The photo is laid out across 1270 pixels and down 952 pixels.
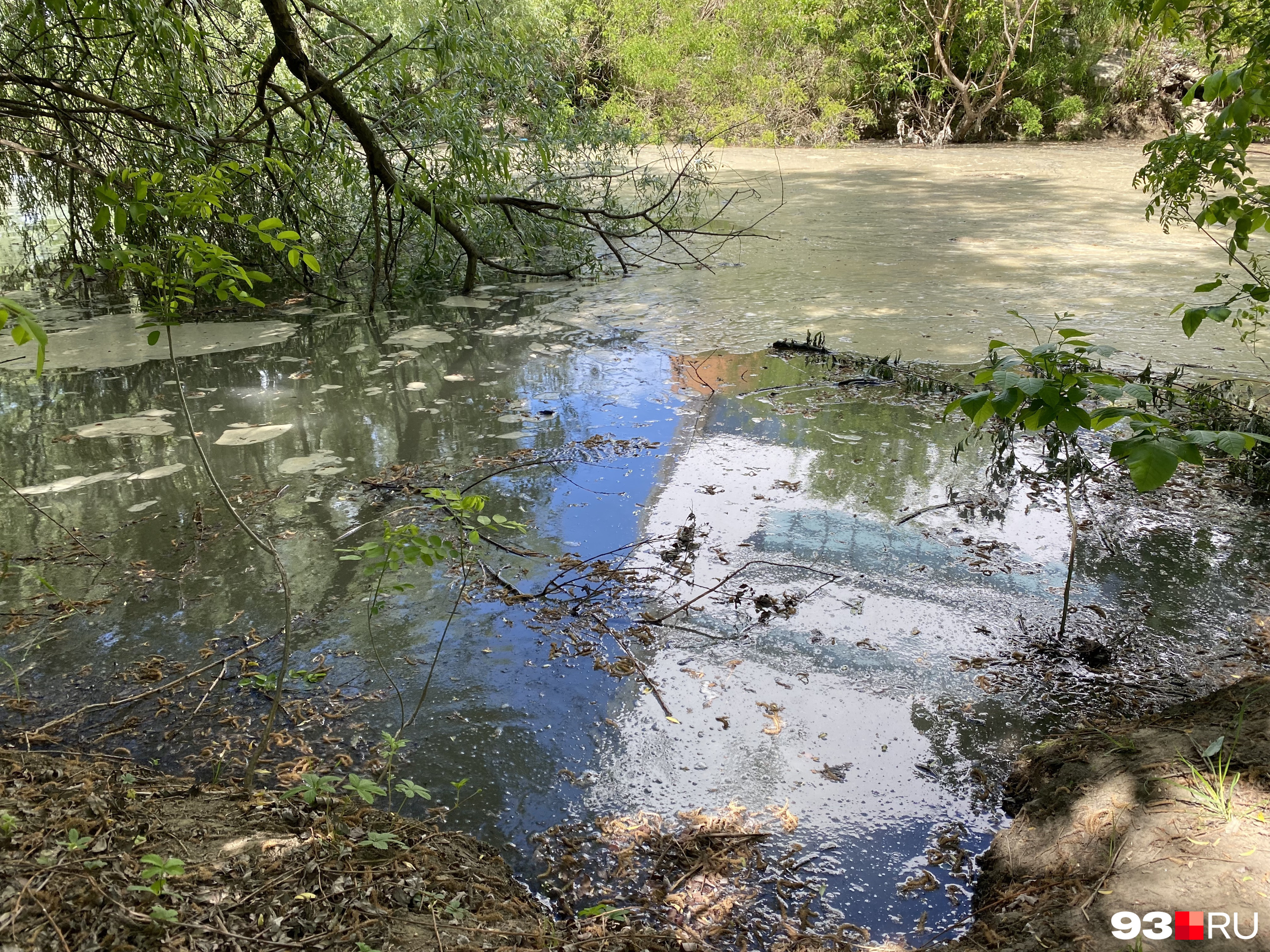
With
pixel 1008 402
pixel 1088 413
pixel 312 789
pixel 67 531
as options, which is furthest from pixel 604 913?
pixel 67 531

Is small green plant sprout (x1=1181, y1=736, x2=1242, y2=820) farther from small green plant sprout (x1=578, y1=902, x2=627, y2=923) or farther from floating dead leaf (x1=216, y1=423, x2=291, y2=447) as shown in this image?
floating dead leaf (x1=216, y1=423, x2=291, y2=447)

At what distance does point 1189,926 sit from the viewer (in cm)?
148

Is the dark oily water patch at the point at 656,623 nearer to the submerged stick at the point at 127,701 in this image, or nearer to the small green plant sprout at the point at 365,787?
the submerged stick at the point at 127,701

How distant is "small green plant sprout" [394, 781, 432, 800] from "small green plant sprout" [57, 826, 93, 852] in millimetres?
570

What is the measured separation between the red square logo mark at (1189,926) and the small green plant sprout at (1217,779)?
0.89ft

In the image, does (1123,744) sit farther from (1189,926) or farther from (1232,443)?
(1232,443)

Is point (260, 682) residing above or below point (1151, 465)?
below

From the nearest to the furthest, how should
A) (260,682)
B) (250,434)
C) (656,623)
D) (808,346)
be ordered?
(260,682) < (656,623) < (250,434) < (808,346)

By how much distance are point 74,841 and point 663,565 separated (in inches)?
78.2

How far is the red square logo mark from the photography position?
1.46 meters

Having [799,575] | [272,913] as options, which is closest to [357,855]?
[272,913]

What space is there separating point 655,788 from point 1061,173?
12959 millimetres

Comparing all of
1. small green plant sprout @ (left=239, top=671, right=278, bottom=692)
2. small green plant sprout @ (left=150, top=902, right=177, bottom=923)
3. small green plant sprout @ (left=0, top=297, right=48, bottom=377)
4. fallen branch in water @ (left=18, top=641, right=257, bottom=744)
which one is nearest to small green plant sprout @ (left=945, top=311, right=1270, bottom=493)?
small green plant sprout @ (left=0, top=297, right=48, bottom=377)

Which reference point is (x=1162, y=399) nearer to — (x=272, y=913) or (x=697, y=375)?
(x=697, y=375)
